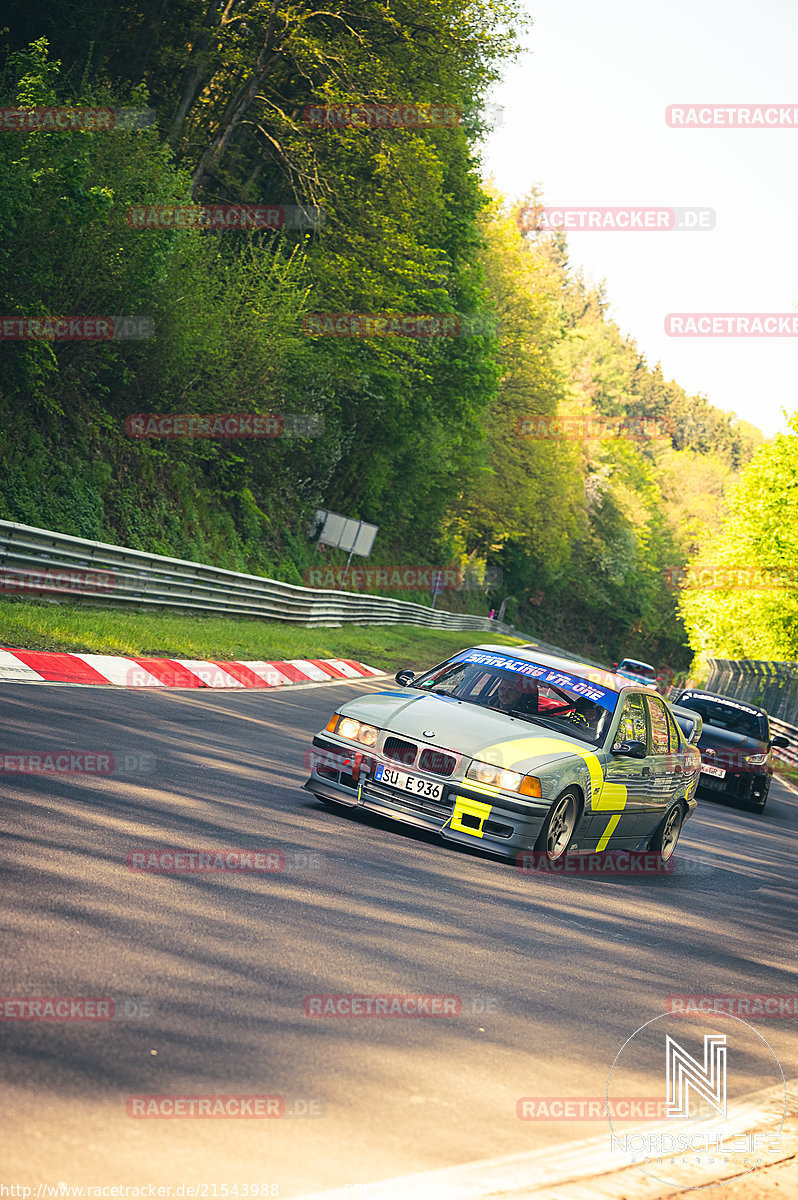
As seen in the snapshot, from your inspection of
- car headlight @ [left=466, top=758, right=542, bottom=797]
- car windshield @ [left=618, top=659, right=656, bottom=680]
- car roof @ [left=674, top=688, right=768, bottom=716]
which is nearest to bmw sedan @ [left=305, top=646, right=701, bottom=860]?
car headlight @ [left=466, top=758, right=542, bottom=797]

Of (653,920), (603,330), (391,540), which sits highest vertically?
(603,330)

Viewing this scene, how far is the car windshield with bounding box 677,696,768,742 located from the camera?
20.8 meters

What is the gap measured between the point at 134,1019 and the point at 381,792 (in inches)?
189

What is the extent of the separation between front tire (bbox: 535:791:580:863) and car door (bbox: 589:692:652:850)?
0.36m

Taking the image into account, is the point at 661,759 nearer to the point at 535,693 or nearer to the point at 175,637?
the point at 535,693

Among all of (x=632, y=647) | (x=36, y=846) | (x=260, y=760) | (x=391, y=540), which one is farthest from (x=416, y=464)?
(x=632, y=647)

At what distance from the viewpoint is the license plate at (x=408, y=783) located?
8.92 metres

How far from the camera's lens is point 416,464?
5325 cm

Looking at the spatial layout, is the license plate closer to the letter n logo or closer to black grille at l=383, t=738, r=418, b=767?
black grille at l=383, t=738, r=418, b=767

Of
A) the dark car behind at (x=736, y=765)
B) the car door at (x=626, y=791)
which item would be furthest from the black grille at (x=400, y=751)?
the dark car behind at (x=736, y=765)

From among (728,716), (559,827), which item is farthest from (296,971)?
(728,716)

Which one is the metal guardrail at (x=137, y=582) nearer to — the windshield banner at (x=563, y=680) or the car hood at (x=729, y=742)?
the windshield banner at (x=563, y=680)

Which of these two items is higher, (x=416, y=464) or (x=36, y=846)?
(x=416, y=464)

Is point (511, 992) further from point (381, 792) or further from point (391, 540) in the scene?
point (391, 540)
